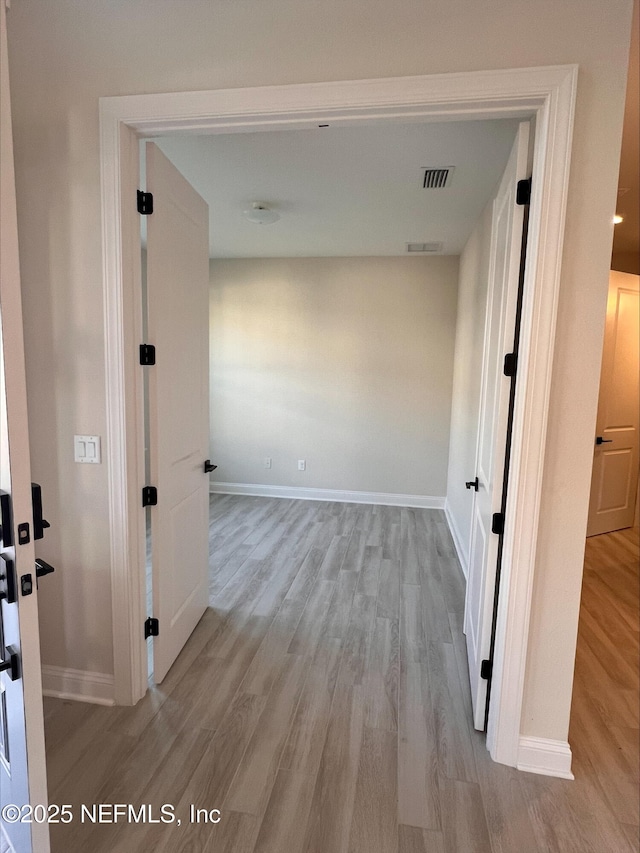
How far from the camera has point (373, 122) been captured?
4.98ft

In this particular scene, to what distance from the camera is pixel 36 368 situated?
178 cm

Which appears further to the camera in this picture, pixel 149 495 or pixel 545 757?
pixel 149 495

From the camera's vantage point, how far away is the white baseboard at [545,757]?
1.62 meters

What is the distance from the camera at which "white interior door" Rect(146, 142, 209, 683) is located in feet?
6.07

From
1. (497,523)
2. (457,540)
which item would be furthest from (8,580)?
(457,540)

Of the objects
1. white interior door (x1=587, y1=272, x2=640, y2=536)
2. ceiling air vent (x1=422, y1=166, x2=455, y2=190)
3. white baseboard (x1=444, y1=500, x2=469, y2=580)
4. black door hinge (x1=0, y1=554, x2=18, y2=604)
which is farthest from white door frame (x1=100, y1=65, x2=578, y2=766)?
white interior door (x1=587, y1=272, x2=640, y2=536)

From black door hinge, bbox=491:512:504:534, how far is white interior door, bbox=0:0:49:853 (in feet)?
4.77

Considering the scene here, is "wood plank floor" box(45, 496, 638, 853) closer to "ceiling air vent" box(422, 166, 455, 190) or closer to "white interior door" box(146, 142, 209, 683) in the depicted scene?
"white interior door" box(146, 142, 209, 683)

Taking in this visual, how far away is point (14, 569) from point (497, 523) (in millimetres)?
1502

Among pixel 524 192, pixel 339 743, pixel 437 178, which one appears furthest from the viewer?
pixel 437 178

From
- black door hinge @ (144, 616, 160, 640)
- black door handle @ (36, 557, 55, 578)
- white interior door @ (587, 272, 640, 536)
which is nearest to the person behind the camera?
black door handle @ (36, 557, 55, 578)

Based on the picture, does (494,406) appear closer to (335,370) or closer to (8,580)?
(8,580)

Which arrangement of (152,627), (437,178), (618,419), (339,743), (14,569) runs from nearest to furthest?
(14,569) → (339,743) → (152,627) → (437,178) → (618,419)

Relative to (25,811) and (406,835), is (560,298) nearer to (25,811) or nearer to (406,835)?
(406,835)
